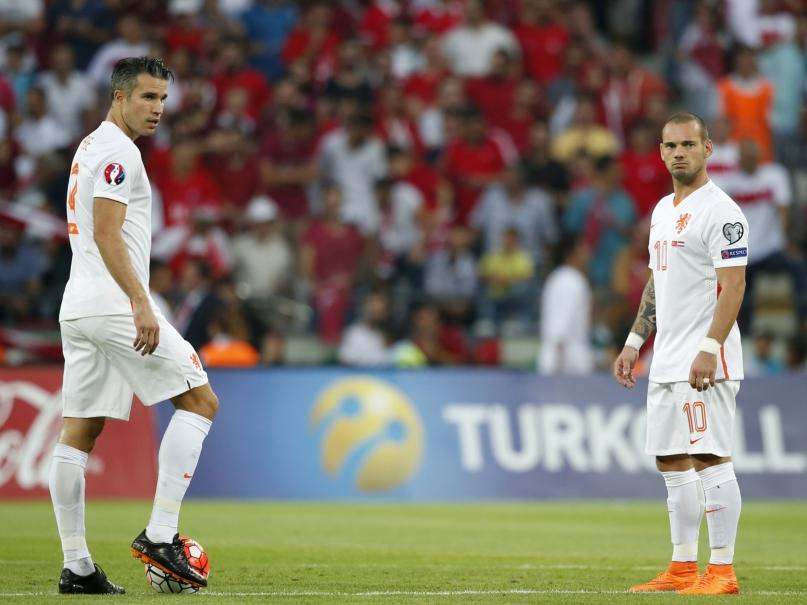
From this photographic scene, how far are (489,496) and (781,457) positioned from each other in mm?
3066

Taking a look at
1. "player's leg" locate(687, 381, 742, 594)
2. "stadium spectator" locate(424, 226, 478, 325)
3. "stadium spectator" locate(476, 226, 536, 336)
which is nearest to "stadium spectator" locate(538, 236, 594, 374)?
"stadium spectator" locate(476, 226, 536, 336)

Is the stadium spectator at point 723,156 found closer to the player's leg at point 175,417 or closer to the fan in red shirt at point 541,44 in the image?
the fan in red shirt at point 541,44

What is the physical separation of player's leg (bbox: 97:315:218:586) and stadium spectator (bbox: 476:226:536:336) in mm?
10715

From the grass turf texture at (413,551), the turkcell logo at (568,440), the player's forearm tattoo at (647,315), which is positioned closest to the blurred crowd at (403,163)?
the turkcell logo at (568,440)

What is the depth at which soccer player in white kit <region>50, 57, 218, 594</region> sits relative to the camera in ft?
23.4

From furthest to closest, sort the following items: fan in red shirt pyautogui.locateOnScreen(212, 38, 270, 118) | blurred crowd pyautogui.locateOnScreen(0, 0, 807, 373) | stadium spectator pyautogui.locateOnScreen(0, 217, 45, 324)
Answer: fan in red shirt pyautogui.locateOnScreen(212, 38, 270, 118), blurred crowd pyautogui.locateOnScreen(0, 0, 807, 373), stadium spectator pyautogui.locateOnScreen(0, 217, 45, 324)

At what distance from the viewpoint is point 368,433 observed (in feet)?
48.8

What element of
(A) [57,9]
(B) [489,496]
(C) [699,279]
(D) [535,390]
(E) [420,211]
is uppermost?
(A) [57,9]

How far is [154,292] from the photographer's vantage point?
16078mm

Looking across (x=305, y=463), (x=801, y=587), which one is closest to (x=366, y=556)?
(x=801, y=587)

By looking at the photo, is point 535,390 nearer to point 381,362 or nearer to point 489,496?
point 489,496

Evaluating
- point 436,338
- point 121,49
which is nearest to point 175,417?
point 436,338

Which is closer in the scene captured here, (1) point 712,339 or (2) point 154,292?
(1) point 712,339

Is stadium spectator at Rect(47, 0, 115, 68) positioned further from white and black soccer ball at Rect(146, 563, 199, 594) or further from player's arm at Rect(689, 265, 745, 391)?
player's arm at Rect(689, 265, 745, 391)
